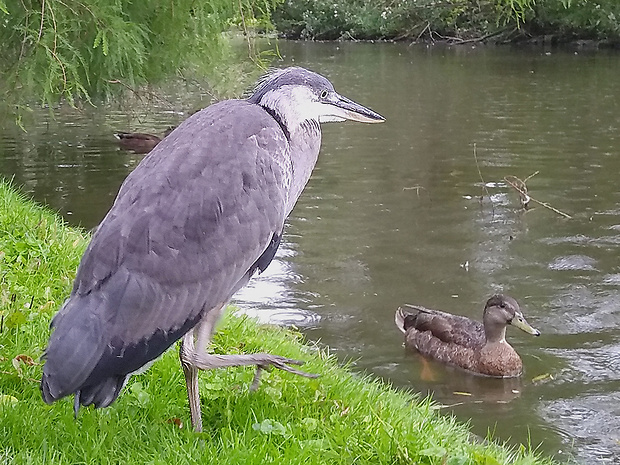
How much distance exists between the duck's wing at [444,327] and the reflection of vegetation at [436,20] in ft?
75.8

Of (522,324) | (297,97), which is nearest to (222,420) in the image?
(297,97)

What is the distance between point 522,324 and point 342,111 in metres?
4.37

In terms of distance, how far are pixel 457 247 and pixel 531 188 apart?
3309mm

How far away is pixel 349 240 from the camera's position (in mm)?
11406

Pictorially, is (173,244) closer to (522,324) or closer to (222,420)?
(222,420)

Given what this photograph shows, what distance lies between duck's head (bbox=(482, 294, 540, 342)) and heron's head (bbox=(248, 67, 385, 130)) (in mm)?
4194

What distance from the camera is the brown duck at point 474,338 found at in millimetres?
7805

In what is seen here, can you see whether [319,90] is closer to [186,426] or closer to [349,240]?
[186,426]

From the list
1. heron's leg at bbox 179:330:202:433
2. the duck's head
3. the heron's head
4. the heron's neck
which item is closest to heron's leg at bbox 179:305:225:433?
heron's leg at bbox 179:330:202:433

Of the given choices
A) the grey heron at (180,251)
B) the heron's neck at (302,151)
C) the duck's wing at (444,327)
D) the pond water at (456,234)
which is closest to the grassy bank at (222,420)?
the grey heron at (180,251)

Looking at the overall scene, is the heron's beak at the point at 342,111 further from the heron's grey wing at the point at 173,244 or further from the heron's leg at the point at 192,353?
the heron's leg at the point at 192,353

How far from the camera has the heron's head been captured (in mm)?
4117

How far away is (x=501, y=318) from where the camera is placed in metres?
8.02

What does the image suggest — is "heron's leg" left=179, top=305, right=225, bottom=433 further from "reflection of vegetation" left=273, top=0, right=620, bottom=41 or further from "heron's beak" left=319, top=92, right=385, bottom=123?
"reflection of vegetation" left=273, top=0, right=620, bottom=41
